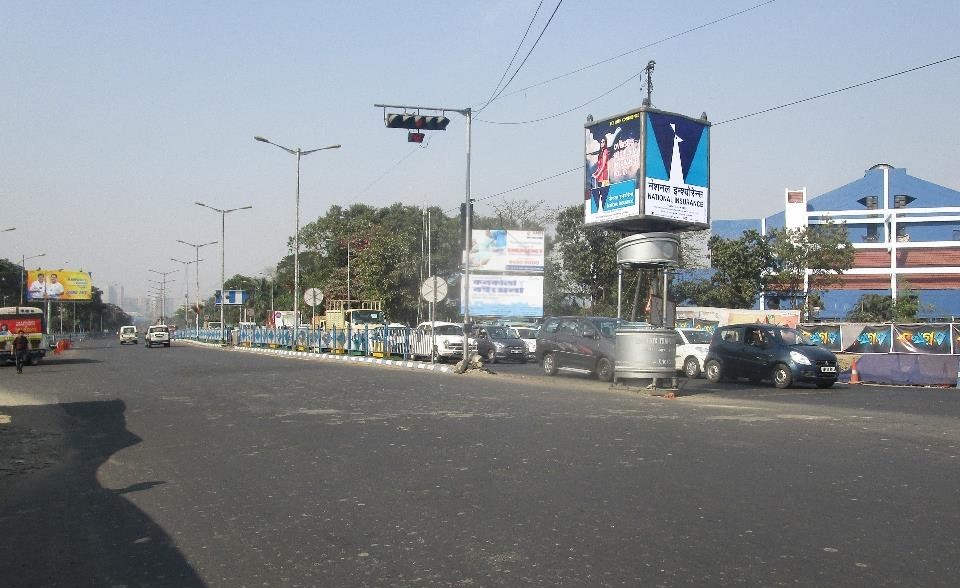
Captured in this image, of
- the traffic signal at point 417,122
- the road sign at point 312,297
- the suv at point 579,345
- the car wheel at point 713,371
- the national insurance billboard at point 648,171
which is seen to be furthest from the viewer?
the road sign at point 312,297

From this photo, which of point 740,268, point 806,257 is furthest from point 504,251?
point 806,257

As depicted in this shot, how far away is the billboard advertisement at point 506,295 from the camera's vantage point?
5534 cm

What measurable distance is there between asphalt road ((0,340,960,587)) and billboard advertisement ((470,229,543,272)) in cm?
4179

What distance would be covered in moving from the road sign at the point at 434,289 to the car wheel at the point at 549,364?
16.0 ft

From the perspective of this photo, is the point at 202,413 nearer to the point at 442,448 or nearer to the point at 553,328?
the point at 442,448

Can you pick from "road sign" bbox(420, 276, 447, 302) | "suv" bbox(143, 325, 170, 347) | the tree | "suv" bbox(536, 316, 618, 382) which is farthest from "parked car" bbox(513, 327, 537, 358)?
"suv" bbox(143, 325, 170, 347)

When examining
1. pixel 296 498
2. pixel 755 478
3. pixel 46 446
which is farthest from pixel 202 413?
pixel 755 478

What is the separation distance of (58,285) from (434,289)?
222 feet

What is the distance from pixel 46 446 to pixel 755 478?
366 inches

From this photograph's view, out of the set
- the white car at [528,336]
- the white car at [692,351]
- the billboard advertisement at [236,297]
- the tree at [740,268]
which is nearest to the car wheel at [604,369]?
the white car at [692,351]

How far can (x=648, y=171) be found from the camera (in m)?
19.7

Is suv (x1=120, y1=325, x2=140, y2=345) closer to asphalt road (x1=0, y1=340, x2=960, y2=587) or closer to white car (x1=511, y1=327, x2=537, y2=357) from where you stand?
white car (x1=511, y1=327, x2=537, y2=357)

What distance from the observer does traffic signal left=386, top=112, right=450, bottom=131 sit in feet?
73.5

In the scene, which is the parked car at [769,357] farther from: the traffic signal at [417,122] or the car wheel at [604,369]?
the traffic signal at [417,122]
